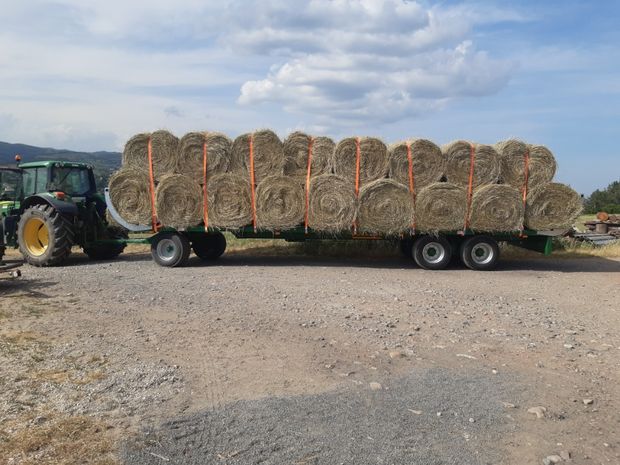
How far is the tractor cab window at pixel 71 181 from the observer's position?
11075 mm

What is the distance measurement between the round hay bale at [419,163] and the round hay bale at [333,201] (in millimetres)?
868

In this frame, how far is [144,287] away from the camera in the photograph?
27.3ft

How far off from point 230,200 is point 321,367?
5685mm

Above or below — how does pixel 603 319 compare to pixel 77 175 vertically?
below

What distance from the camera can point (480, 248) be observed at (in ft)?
35.0

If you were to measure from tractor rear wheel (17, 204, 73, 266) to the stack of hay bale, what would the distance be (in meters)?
1.04

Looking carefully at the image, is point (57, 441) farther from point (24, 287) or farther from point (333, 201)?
point (333, 201)

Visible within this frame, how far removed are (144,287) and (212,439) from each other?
5.05m

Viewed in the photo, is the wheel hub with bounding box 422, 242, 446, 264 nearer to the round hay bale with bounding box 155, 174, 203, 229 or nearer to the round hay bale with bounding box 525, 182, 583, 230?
the round hay bale with bounding box 525, 182, 583, 230

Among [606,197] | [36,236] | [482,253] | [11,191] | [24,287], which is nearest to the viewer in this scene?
[24,287]

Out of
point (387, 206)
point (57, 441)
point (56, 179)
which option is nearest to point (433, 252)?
point (387, 206)

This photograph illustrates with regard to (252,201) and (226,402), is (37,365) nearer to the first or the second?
(226,402)

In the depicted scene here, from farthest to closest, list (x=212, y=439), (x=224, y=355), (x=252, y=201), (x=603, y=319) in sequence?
(x=252, y=201) → (x=603, y=319) → (x=224, y=355) → (x=212, y=439)

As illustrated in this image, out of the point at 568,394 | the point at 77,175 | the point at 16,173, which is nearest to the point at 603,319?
the point at 568,394
